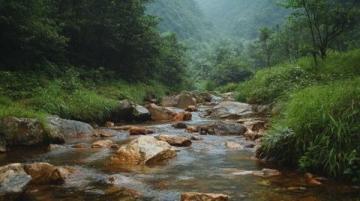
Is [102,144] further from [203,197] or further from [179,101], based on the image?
[179,101]

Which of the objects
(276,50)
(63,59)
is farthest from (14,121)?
(276,50)

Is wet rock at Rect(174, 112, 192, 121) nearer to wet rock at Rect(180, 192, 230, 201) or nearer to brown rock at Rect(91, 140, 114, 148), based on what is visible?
brown rock at Rect(91, 140, 114, 148)

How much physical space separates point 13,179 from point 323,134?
516 centimetres

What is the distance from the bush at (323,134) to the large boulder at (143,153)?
2.15m

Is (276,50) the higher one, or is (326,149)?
(276,50)

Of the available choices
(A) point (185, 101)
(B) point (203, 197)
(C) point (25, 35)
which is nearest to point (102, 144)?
(B) point (203, 197)

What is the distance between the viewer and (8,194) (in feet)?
18.7

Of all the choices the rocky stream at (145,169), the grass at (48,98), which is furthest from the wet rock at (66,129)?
the grass at (48,98)

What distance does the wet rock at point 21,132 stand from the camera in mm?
9984

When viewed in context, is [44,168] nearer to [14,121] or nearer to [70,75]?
[14,121]

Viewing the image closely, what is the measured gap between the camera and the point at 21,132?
10227 mm

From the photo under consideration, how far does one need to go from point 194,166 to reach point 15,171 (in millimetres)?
3479

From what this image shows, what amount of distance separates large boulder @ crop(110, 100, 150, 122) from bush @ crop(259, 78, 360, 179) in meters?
8.43

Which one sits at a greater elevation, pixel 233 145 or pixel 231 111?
pixel 231 111
